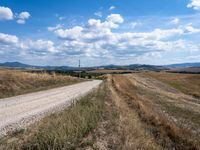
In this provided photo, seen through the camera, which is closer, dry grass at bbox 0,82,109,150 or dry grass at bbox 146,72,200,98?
dry grass at bbox 0,82,109,150

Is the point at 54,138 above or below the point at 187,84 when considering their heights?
above

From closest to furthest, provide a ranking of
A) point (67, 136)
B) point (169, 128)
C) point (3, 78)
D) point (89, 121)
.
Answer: point (67, 136) < point (89, 121) < point (169, 128) < point (3, 78)

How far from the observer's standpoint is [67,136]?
27.8ft

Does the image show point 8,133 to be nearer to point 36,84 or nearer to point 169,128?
point 169,128

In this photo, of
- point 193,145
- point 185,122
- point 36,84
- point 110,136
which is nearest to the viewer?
point 110,136

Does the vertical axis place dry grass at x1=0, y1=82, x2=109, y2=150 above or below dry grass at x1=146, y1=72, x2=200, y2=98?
above

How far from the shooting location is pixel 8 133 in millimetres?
10555

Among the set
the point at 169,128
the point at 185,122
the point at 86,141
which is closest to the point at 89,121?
the point at 86,141

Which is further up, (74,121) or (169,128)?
(74,121)

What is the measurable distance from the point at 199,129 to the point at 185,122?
1871mm

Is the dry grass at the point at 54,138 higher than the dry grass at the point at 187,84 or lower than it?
higher

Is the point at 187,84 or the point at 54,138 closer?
the point at 54,138

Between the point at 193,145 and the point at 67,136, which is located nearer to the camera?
the point at 67,136

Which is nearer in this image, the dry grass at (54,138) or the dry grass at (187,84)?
the dry grass at (54,138)
